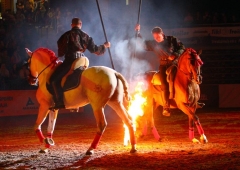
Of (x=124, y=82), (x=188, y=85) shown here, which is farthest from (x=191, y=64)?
(x=124, y=82)

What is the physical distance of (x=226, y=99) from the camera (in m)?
23.4

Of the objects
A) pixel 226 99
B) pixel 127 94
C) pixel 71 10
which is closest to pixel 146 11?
pixel 71 10

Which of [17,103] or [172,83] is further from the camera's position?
[17,103]

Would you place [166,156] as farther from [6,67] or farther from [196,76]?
[6,67]

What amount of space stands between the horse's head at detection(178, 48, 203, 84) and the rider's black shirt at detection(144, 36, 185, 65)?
469 millimetres

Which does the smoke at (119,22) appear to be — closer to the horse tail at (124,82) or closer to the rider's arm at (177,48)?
the rider's arm at (177,48)

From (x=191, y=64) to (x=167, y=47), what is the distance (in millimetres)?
1111

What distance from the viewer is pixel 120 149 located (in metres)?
10.6

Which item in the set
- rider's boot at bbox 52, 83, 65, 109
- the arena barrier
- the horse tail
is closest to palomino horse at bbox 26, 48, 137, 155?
the horse tail

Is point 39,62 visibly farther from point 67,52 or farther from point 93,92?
point 93,92

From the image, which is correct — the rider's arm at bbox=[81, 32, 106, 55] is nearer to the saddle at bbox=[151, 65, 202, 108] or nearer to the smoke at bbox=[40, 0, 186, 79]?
the saddle at bbox=[151, 65, 202, 108]

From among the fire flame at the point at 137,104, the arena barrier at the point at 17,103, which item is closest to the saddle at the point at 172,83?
the fire flame at the point at 137,104

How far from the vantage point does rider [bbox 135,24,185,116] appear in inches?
482

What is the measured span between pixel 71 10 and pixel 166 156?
58.1 feet
